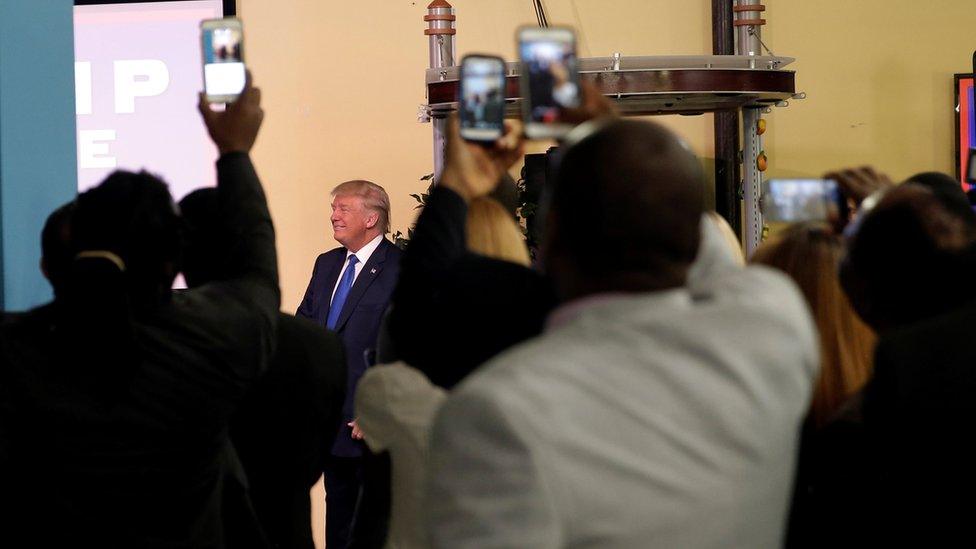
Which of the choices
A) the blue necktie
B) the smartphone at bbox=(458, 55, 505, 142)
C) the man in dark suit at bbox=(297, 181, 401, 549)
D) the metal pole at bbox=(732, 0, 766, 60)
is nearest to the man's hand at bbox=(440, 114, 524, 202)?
the smartphone at bbox=(458, 55, 505, 142)

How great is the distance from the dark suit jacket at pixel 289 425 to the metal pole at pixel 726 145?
3916 mm

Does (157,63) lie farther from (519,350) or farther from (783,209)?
(519,350)

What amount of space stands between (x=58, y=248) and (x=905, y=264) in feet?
3.65

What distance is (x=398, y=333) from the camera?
5.34 ft

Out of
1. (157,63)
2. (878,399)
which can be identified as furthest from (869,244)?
(157,63)

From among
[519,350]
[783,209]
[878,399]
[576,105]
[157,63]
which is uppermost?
[157,63]

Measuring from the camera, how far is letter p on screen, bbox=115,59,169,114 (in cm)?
575

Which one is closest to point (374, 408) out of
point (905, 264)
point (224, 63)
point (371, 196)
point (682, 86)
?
point (224, 63)

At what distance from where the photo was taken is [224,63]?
1.95 m

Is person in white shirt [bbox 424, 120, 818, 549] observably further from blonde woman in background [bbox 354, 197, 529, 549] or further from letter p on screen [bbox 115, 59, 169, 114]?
letter p on screen [bbox 115, 59, 169, 114]

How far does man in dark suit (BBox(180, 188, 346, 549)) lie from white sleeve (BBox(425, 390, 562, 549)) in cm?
110

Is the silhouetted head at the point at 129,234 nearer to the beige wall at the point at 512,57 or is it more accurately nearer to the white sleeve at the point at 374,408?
the white sleeve at the point at 374,408

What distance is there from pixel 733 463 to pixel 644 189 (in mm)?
274

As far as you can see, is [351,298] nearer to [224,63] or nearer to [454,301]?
[224,63]
